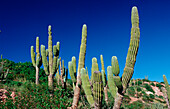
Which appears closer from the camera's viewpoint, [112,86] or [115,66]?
[115,66]

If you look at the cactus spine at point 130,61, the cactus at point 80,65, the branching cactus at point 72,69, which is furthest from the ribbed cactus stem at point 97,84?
the branching cactus at point 72,69

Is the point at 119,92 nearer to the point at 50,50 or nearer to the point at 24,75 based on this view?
the point at 50,50

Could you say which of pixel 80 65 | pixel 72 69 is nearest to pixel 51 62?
pixel 72 69

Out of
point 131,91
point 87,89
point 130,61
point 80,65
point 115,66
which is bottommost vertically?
point 87,89

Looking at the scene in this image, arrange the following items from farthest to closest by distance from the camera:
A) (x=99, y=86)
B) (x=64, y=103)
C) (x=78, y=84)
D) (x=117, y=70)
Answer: (x=64, y=103) → (x=78, y=84) → (x=99, y=86) → (x=117, y=70)

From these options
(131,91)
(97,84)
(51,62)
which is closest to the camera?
(97,84)

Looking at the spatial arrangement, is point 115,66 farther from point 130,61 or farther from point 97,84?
point 97,84

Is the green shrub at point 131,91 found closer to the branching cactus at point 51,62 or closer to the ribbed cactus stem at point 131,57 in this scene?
the branching cactus at point 51,62

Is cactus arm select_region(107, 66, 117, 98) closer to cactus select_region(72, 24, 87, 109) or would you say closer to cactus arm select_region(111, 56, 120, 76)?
cactus arm select_region(111, 56, 120, 76)

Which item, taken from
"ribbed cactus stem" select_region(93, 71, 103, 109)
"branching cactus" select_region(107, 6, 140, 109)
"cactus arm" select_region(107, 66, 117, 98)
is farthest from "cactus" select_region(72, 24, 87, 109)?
"branching cactus" select_region(107, 6, 140, 109)

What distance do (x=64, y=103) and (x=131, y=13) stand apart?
6805 mm

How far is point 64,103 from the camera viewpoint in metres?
10.2

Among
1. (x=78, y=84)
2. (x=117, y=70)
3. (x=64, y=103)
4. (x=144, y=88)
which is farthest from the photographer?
(x=144, y=88)

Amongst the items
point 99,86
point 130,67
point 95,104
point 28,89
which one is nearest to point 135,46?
point 130,67
